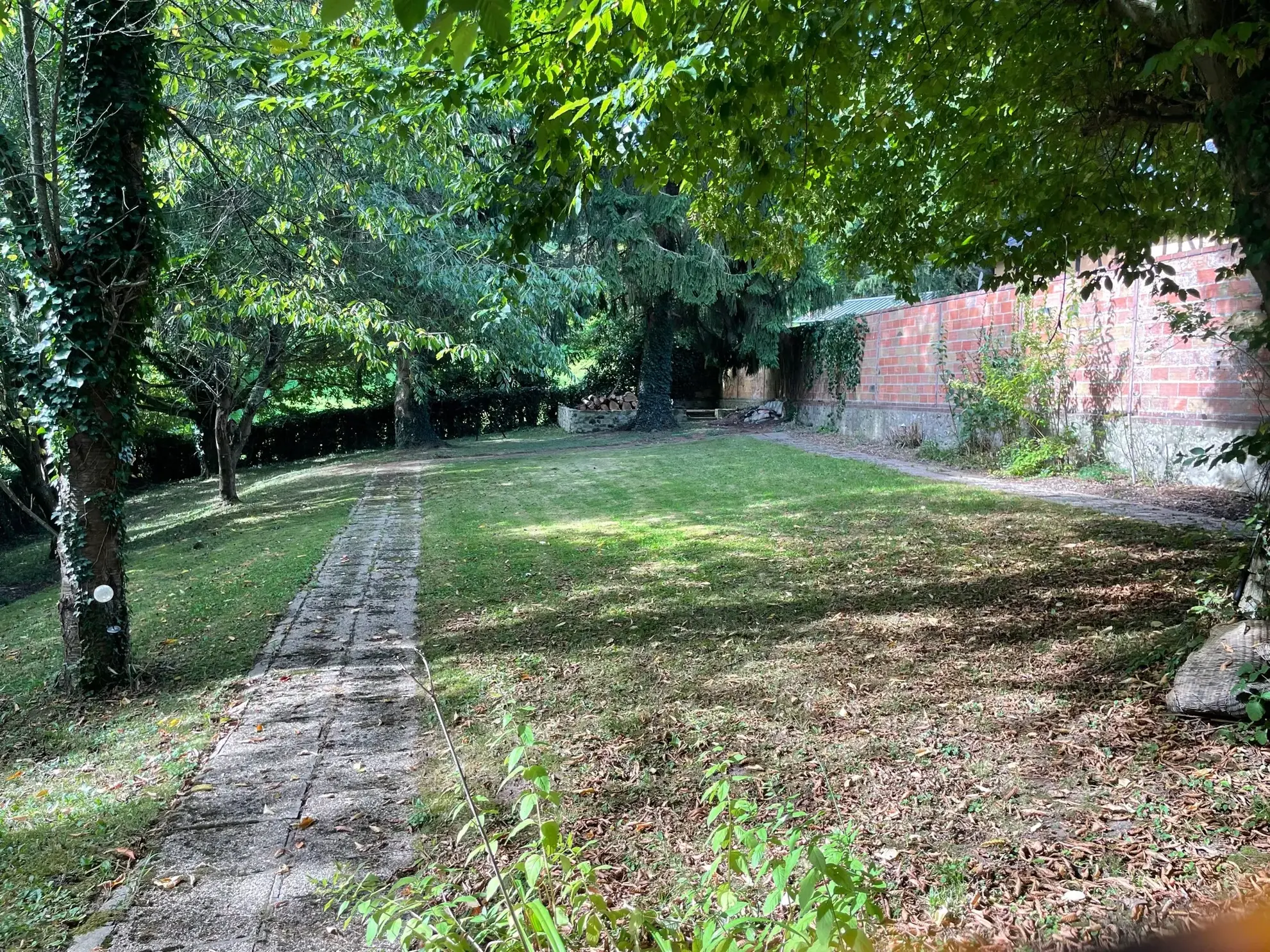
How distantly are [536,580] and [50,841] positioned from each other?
13.7 feet

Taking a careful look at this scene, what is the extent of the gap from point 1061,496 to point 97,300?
955 centimetres

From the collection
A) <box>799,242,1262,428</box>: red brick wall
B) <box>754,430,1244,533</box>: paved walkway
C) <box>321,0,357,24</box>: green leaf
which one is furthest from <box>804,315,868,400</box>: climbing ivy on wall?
<box>321,0,357,24</box>: green leaf

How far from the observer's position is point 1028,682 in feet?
13.6

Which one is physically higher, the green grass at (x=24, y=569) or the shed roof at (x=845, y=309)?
the shed roof at (x=845, y=309)

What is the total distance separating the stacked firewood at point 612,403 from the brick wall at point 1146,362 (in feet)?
42.5

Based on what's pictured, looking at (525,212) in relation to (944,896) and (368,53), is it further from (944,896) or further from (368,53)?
(944,896)

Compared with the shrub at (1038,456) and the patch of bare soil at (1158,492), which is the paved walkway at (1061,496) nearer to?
the patch of bare soil at (1158,492)

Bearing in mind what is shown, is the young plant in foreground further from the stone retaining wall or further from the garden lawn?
the stone retaining wall

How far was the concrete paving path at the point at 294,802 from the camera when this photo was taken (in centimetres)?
264

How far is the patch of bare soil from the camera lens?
7.77 metres

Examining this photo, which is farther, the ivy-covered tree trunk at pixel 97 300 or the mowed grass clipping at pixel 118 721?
the ivy-covered tree trunk at pixel 97 300

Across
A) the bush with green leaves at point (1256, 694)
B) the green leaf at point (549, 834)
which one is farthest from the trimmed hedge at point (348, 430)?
the green leaf at point (549, 834)

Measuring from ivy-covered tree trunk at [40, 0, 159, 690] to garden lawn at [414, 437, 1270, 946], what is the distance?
2.09 meters

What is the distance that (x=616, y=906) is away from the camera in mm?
2598
